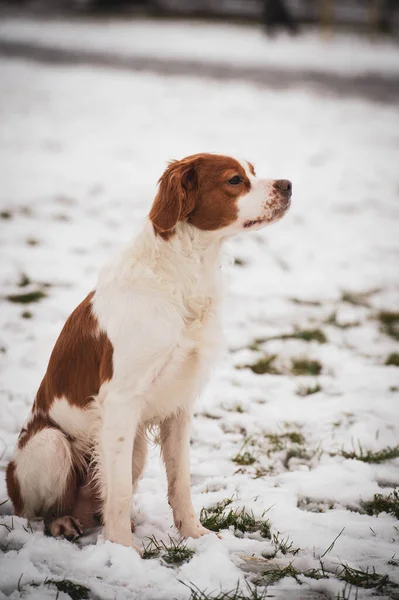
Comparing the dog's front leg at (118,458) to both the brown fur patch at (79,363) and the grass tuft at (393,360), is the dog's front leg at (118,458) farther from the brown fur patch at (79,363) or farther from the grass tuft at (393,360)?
the grass tuft at (393,360)

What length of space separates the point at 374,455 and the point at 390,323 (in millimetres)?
2183

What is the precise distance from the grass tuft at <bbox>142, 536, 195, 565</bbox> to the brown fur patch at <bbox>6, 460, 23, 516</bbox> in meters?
0.61

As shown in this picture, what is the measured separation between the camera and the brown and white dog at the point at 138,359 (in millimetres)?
2646

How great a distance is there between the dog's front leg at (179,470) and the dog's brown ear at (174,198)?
0.88 m

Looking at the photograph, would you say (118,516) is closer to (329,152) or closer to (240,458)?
(240,458)

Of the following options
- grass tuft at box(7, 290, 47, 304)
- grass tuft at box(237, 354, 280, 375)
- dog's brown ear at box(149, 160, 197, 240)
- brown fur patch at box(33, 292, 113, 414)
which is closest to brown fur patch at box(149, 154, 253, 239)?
dog's brown ear at box(149, 160, 197, 240)

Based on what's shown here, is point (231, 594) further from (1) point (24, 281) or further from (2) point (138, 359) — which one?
(1) point (24, 281)

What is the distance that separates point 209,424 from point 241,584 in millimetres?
1537

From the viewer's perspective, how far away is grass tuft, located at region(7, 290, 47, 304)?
17.7ft

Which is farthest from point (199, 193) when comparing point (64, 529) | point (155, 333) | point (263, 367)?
point (263, 367)

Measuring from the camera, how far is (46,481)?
9.06ft

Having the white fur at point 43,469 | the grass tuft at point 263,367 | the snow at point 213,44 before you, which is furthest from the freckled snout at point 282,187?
the snow at point 213,44

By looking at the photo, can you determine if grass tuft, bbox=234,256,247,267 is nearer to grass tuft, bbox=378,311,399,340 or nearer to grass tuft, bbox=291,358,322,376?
grass tuft, bbox=378,311,399,340

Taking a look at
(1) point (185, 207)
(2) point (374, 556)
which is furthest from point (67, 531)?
(1) point (185, 207)
